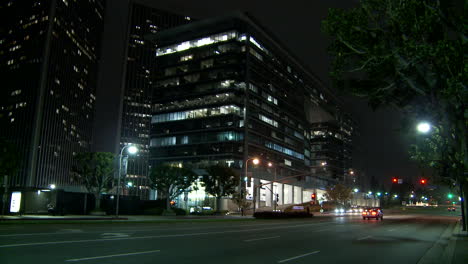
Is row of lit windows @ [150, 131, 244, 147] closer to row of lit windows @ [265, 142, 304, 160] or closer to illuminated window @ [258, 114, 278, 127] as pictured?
illuminated window @ [258, 114, 278, 127]

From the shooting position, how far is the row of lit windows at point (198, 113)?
321 feet

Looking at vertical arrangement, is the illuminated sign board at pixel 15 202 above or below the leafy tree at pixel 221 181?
below

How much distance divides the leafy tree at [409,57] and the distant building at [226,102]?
71332mm

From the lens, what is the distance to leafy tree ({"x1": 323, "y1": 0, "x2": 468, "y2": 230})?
13586 mm

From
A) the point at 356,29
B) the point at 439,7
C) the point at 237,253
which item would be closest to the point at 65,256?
the point at 237,253

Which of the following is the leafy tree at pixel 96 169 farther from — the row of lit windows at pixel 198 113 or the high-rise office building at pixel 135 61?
the high-rise office building at pixel 135 61

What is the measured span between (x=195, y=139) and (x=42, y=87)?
76.0 meters

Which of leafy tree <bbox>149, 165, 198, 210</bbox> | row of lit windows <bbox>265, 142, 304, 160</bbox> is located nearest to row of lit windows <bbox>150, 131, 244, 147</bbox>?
row of lit windows <bbox>265, 142, 304, 160</bbox>

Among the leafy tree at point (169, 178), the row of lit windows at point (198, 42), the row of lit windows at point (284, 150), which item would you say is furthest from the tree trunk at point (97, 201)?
the row of lit windows at point (198, 42)

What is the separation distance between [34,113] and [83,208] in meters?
108

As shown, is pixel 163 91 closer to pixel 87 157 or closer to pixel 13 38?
pixel 87 157

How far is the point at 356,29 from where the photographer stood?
16.2 metres

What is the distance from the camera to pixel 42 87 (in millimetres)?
140250

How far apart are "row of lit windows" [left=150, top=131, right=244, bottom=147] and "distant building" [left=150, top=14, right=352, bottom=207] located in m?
0.21
